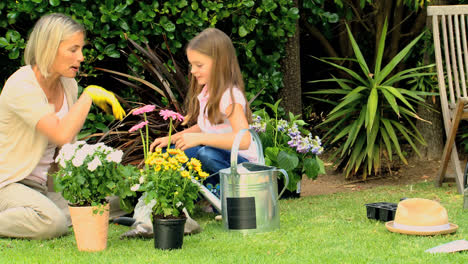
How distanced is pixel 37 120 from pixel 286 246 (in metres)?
1.31

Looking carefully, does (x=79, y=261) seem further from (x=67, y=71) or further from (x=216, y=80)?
(x=216, y=80)

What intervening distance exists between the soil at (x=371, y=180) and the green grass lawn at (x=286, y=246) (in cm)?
134

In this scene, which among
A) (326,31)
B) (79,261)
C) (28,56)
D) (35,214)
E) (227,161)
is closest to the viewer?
(79,261)

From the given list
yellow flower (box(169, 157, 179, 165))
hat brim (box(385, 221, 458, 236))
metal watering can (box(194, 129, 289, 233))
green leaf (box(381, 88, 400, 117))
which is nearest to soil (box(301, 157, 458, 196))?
green leaf (box(381, 88, 400, 117))

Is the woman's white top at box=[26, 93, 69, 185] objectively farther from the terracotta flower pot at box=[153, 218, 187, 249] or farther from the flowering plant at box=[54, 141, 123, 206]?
the terracotta flower pot at box=[153, 218, 187, 249]

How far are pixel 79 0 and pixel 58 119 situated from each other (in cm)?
161

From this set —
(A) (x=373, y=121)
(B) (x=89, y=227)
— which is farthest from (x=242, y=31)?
(B) (x=89, y=227)

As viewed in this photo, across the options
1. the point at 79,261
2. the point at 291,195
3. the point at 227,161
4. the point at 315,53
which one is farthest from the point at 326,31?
the point at 79,261

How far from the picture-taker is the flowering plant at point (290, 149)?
4062 mm

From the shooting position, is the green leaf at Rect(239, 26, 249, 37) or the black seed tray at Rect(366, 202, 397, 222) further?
the green leaf at Rect(239, 26, 249, 37)

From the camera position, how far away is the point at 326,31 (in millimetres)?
6535

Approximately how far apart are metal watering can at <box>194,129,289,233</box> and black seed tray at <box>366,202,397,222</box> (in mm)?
552

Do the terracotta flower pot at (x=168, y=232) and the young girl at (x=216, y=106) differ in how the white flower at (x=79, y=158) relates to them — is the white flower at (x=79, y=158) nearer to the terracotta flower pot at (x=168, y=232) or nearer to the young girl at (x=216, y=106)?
the terracotta flower pot at (x=168, y=232)

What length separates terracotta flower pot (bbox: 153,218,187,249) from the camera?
8.66 ft
